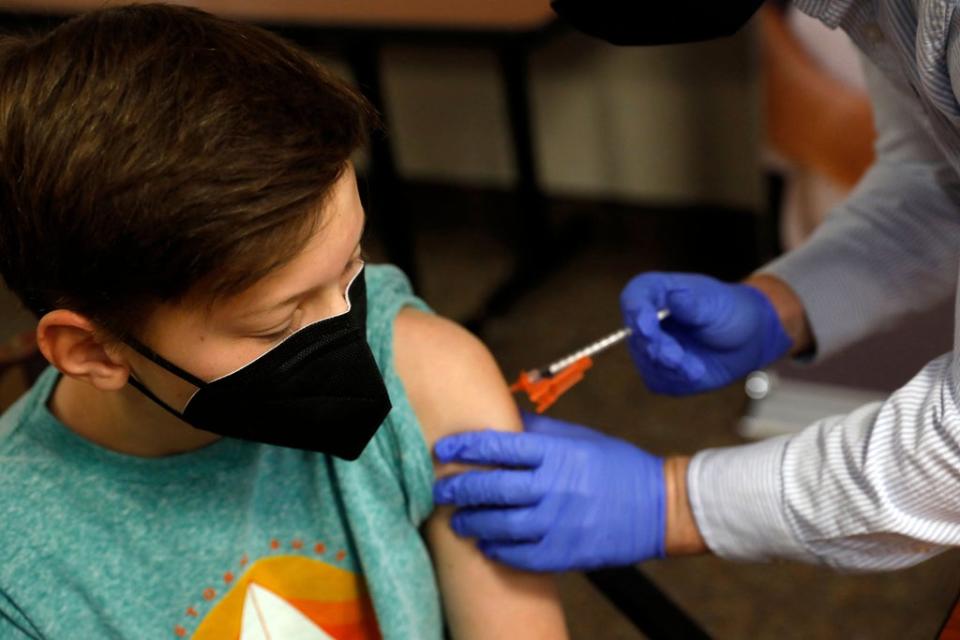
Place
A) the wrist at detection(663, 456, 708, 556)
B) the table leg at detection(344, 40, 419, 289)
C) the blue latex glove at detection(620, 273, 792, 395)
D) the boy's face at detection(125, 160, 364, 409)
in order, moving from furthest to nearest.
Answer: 1. the table leg at detection(344, 40, 419, 289)
2. the blue latex glove at detection(620, 273, 792, 395)
3. the wrist at detection(663, 456, 708, 556)
4. the boy's face at detection(125, 160, 364, 409)

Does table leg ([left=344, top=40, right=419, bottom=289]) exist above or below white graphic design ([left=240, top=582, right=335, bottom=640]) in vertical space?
below

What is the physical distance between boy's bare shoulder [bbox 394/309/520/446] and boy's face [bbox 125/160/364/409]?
156 millimetres

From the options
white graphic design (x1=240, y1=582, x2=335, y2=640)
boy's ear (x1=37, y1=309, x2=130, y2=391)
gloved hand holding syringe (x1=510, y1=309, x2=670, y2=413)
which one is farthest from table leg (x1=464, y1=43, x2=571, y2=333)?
boy's ear (x1=37, y1=309, x2=130, y2=391)

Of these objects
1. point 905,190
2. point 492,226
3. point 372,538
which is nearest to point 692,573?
point 905,190

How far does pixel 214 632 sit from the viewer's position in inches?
42.0

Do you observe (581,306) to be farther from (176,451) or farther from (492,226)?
(176,451)

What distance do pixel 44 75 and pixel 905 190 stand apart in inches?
43.9

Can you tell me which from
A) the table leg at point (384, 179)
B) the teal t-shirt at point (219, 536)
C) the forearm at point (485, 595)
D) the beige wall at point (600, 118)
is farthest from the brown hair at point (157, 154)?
the beige wall at point (600, 118)

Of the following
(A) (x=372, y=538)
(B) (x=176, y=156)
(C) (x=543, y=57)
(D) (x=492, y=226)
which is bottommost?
(D) (x=492, y=226)

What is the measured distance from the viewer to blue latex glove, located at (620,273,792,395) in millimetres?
1384

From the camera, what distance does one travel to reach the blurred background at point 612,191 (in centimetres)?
218

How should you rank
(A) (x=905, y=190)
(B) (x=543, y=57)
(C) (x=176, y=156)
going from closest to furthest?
(C) (x=176, y=156) < (A) (x=905, y=190) < (B) (x=543, y=57)

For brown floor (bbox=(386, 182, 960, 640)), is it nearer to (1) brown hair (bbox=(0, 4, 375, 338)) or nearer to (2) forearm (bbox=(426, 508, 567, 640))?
(2) forearm (bbox=(426, 508, 567, 640))

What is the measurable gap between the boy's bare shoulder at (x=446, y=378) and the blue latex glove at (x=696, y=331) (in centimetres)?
31
